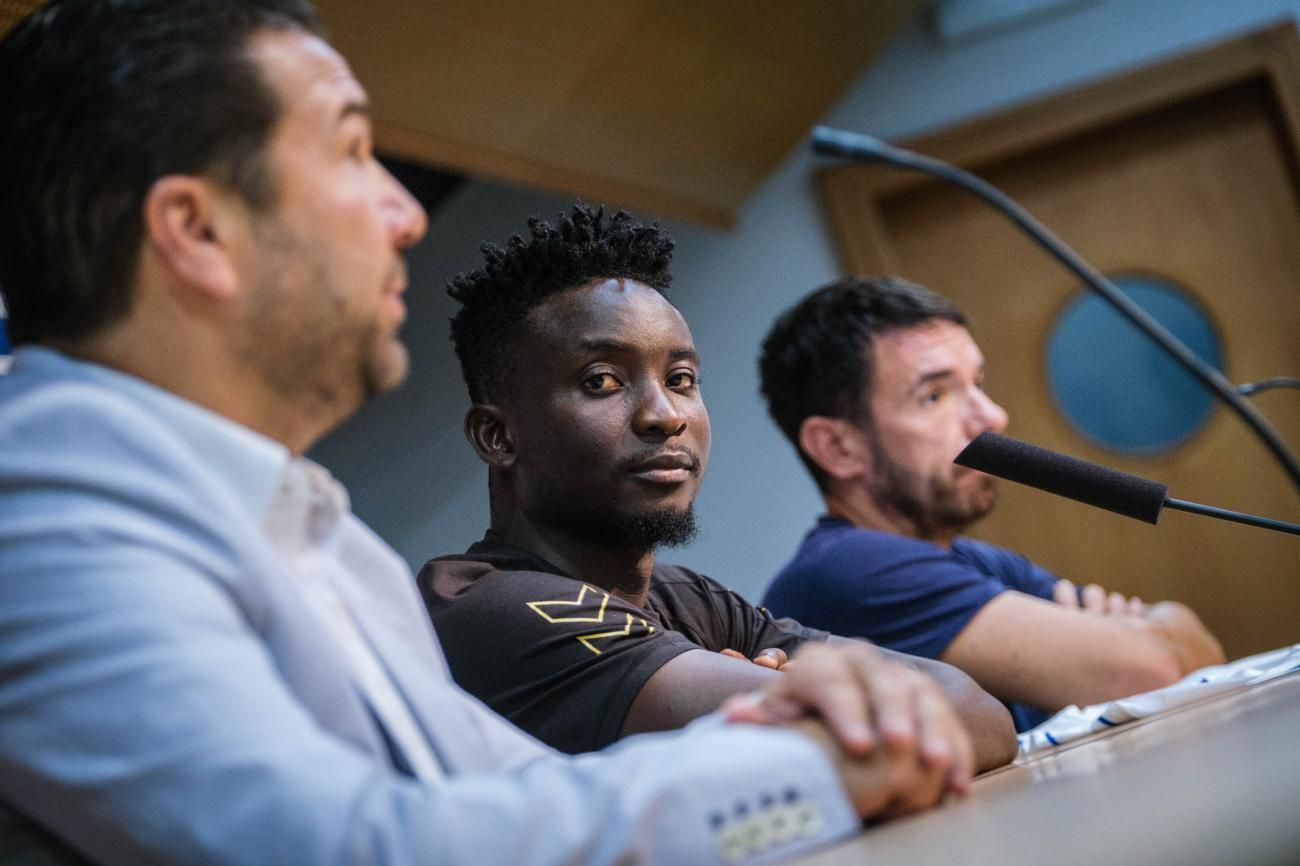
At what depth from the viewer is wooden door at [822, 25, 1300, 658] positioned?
293cm

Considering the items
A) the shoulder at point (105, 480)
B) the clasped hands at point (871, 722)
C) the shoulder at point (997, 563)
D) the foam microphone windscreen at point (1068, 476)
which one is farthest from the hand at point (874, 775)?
the shoulder at point (997, 563)

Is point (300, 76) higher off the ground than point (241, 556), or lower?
higher

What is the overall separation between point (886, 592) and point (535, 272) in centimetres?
69

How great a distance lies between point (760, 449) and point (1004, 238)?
0.91 meters

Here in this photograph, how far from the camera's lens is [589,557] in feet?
4.11

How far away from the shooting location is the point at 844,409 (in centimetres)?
202

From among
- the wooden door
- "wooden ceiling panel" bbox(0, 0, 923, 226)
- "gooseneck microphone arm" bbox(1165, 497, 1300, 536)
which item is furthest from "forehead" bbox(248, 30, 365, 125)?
the wooden door

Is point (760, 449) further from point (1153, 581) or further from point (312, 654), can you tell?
point (312, 654)

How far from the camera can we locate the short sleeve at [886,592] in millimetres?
1689

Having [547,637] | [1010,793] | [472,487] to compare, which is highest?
[472,487]


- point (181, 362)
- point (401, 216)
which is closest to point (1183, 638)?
point (401, 216)

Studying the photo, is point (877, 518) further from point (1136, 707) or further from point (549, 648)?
point (549, 648)

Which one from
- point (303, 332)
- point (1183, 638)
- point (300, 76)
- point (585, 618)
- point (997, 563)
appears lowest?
point (1183, 638)

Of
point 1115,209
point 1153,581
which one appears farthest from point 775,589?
point 1115,209
